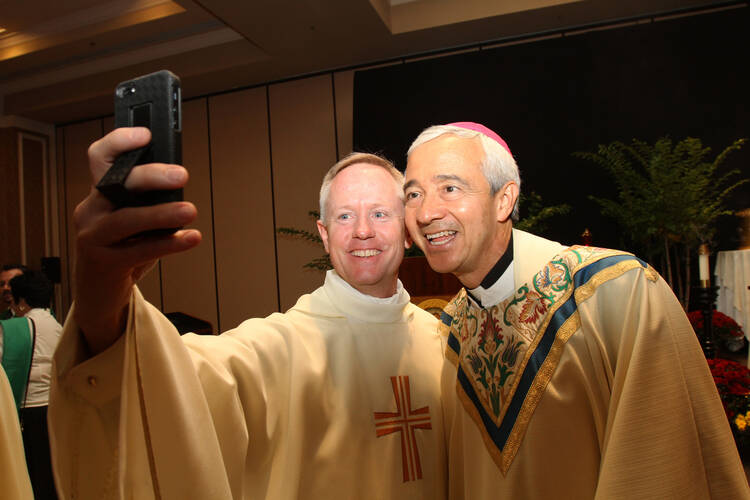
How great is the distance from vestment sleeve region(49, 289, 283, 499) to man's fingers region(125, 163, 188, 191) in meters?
0.33

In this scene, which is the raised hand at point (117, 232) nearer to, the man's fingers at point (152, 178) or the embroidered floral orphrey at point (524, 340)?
the man's fingers at point (152, 178)

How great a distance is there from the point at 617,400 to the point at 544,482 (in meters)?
0.34

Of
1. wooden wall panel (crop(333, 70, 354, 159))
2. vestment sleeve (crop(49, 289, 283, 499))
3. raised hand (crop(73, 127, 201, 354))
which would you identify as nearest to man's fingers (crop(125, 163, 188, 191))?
raised hand (crop(73, 127, 201, 354))

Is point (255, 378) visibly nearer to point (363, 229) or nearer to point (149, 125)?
point (363, 229)

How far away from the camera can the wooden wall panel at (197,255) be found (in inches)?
349

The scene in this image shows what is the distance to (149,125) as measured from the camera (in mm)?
807

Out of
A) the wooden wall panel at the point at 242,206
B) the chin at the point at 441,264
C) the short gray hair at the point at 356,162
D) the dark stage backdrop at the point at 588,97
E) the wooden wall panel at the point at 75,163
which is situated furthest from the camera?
the wooden wall panel at the point at 75,163

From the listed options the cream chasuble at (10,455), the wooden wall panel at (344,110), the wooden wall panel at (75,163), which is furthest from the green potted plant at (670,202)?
the wooden wall panel at (75,163)

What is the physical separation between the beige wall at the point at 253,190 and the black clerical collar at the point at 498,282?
21.8 feet

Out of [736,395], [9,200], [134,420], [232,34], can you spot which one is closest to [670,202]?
[736,395]

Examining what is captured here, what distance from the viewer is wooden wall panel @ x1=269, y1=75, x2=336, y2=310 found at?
27.0 ft

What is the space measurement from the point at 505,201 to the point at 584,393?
2.00 ft

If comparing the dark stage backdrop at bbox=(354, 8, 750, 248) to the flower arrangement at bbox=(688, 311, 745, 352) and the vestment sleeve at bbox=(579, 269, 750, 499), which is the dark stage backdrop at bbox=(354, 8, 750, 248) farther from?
the vestment sleeve at bbox=(579, 269, 750, 499)

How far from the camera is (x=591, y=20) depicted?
6785 mm
